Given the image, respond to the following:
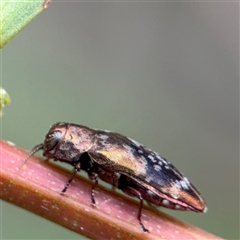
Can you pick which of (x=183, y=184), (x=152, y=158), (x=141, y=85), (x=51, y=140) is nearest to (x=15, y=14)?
(x=51, y=140)

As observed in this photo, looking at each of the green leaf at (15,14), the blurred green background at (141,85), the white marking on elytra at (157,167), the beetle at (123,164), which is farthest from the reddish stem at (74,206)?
the blurred green background at (141,85)

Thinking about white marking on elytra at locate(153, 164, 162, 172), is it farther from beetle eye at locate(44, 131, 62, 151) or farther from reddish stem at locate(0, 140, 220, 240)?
beetle eye at locate(44, 131, 62, 151)

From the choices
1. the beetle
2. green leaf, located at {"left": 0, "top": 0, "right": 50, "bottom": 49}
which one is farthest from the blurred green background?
green leaf, located at {"left": 0, "top": 0, "right": 50, "bottom": 49}

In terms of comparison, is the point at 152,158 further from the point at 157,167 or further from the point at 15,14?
the point at 15,14

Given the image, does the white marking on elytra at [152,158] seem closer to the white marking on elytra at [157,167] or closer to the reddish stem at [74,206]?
the white marking on elytra at [157,167]

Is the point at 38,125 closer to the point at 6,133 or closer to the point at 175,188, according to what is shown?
the point at 6,133

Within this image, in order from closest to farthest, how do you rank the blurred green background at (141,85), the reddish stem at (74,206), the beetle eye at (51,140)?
the reddish stem at (74,206)
the beetle eye at (51,140)
the blurred green background at (141,85)
